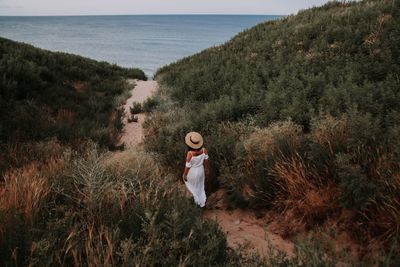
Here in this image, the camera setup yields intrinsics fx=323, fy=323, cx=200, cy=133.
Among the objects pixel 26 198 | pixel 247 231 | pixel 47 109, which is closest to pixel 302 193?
pixel 247 231

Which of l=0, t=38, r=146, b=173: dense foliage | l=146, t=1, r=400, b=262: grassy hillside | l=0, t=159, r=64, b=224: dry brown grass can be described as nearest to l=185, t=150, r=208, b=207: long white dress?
l=146, t=1, r=400, b=262: grassy hillside

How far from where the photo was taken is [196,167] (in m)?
5.53

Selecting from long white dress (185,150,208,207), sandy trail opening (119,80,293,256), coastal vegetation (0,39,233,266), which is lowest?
sandy trail opening (119,80,293,256)

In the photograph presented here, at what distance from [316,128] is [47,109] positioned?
950cm

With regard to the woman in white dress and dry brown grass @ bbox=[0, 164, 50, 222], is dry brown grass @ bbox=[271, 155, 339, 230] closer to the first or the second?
the woman in white dress

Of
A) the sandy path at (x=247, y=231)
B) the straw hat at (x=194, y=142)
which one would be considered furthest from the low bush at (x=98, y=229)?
the straw hat at (x=194, y=142)

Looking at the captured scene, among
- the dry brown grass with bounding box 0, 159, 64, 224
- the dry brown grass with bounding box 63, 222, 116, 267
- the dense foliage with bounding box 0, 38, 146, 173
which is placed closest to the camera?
the dry brown grass with bounding box 63, 222, 116, 267

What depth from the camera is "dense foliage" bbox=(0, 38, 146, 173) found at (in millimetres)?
8617

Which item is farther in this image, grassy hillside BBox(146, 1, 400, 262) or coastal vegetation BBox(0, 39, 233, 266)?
grassy hillside BBox(146, 1, 400, 262)

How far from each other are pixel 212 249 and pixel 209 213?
2.14m

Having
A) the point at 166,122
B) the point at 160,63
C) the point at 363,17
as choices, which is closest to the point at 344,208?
the point at 166,122

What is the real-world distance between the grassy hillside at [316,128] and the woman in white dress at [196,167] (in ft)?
1.54

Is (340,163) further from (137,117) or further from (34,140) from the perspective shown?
(137,117)

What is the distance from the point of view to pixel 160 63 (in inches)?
2060
